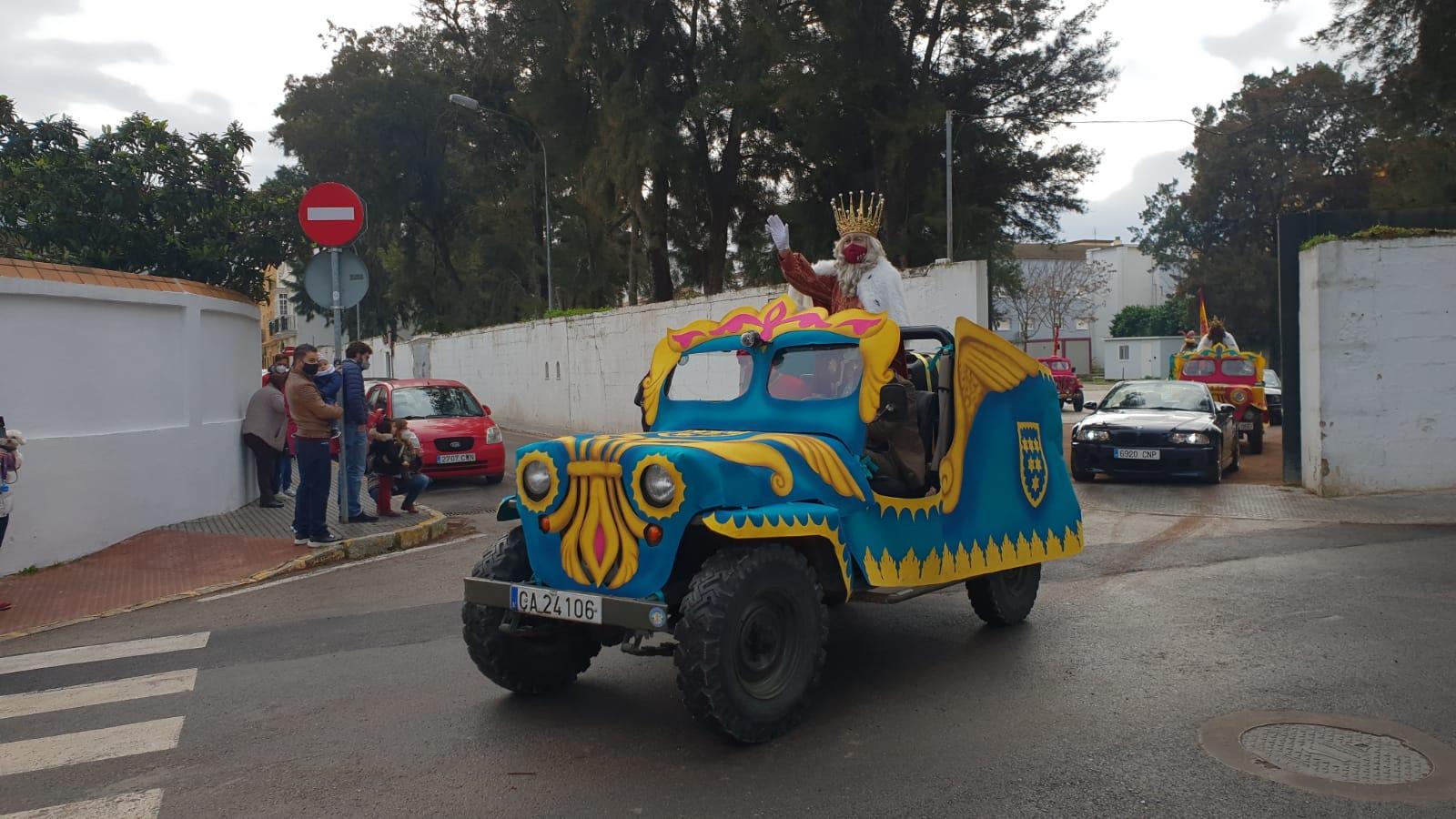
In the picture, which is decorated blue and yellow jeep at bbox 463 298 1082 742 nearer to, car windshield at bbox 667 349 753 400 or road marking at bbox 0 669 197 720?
car windshield at bbox 667 349 753 400

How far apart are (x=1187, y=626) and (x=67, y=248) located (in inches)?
563

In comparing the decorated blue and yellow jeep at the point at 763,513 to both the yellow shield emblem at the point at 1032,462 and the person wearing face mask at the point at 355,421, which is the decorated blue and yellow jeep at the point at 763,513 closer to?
the yellow shield emblem at the point at 1032,462

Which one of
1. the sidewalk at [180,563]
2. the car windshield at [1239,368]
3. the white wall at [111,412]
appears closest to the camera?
the sidewalk at [180,563]

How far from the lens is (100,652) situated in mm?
7098

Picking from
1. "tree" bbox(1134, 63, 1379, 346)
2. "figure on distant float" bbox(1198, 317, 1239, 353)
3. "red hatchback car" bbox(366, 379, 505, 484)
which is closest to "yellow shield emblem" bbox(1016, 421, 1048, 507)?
"red hatchback car" bbox(366, 379, 505, 484)

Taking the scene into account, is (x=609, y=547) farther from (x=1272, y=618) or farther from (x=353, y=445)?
(x=353, y=445)

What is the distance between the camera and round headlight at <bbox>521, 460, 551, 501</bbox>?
5.24 metres

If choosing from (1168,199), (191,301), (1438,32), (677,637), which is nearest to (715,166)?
(1438,32)

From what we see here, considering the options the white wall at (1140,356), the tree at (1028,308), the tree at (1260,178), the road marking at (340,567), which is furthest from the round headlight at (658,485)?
the tree at (1028,308)

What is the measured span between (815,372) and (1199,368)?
15.5 m

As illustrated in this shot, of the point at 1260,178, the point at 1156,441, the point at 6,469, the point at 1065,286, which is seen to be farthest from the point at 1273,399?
the point at 1065,286

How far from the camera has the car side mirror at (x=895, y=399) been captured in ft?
18.6

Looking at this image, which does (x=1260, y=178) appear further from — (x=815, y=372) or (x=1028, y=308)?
(x=815, y=372)

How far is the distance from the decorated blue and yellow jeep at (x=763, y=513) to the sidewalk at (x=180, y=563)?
4412 millimetres
